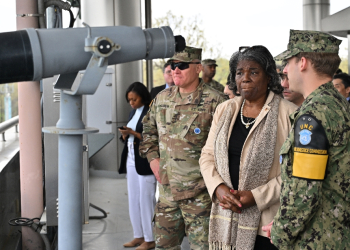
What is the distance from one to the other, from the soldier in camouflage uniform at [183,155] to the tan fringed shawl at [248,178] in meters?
0.39

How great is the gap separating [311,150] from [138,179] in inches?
106

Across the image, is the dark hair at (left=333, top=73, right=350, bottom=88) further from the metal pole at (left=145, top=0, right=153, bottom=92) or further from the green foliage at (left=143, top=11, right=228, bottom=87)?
the green foliage at (left=143, top=11, right=228, bottom=87)

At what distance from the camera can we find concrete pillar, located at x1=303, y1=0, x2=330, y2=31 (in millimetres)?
11719

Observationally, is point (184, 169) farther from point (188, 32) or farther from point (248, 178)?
point (188, 32)

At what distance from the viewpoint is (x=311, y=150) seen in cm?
159

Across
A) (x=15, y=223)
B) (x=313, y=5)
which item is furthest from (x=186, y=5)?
(x=15, y=223)

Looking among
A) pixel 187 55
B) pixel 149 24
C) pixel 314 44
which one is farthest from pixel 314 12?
pixel 314 44

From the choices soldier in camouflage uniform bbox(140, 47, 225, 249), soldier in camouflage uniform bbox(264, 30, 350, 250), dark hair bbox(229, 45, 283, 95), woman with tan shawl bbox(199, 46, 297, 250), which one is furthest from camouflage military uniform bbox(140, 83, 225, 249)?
soldier in camouflage uniform bbox(264, 30, 350, 250)

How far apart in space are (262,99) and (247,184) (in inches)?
20.0

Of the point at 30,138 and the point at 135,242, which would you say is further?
the point at 30,138

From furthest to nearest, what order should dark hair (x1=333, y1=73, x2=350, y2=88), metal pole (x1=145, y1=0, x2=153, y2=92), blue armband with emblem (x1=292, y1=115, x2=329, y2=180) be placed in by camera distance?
metal pole (x1=145, y1=0, x2=153, y2=92) → dark hair (x1=333, y1=73, x2=350, y2=88) → blue armband with emblem (x1=292, y1=115, x2=329, y2=180)

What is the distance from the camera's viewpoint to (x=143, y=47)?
1.40 meters

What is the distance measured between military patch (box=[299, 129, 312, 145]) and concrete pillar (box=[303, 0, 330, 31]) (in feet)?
35.6

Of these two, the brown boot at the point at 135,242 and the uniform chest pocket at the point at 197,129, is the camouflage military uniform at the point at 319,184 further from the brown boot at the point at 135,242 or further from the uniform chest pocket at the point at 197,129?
the brown boot at the point at 135,242
